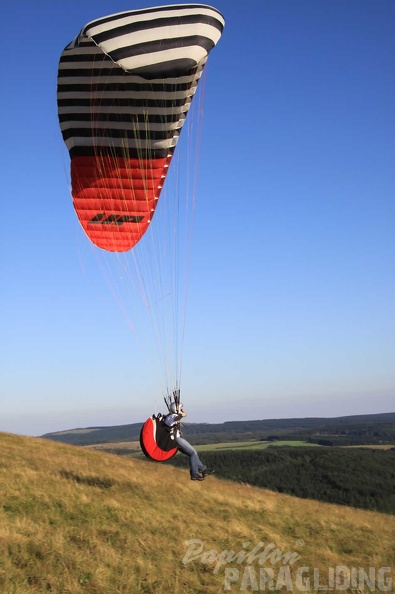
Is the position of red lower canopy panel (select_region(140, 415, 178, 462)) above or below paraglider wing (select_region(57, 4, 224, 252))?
below

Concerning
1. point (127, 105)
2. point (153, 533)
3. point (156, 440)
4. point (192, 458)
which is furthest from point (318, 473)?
point (127, 105)

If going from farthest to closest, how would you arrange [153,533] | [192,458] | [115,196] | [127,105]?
[115,196]
[153,533]
[127,105]
[192,458]

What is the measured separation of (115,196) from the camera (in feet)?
44.4

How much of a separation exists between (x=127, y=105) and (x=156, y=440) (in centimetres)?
725

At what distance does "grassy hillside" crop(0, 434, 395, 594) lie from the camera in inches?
385

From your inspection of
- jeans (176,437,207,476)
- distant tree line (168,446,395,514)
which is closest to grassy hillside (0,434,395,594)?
jeans (176,437,207,476)

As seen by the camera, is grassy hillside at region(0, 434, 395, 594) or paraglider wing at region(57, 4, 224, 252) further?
paraglider wing at region(57, 4, 224, 252)

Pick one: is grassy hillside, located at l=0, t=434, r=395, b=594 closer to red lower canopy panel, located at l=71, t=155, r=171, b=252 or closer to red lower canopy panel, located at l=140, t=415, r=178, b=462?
red lower canopy panel, located at l=140, t=415, r=178, b=462

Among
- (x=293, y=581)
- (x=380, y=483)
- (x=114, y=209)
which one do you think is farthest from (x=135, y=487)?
(x=380, y=483)

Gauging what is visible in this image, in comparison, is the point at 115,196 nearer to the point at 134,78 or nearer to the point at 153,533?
the point at 134,78

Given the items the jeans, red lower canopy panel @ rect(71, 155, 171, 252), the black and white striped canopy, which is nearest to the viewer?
the black and white striped canopy

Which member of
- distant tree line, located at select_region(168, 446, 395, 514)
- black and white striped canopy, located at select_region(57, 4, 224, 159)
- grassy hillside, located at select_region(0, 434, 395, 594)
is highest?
black and white striped canopy, located at select_region(57, 4, 224, 159)

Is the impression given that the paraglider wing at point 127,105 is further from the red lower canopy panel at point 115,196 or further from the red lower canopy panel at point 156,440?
the red lower canopy panel at point 156,440

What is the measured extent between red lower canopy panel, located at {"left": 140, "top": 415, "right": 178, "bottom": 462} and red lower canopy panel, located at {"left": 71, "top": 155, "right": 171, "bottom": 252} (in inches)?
190
